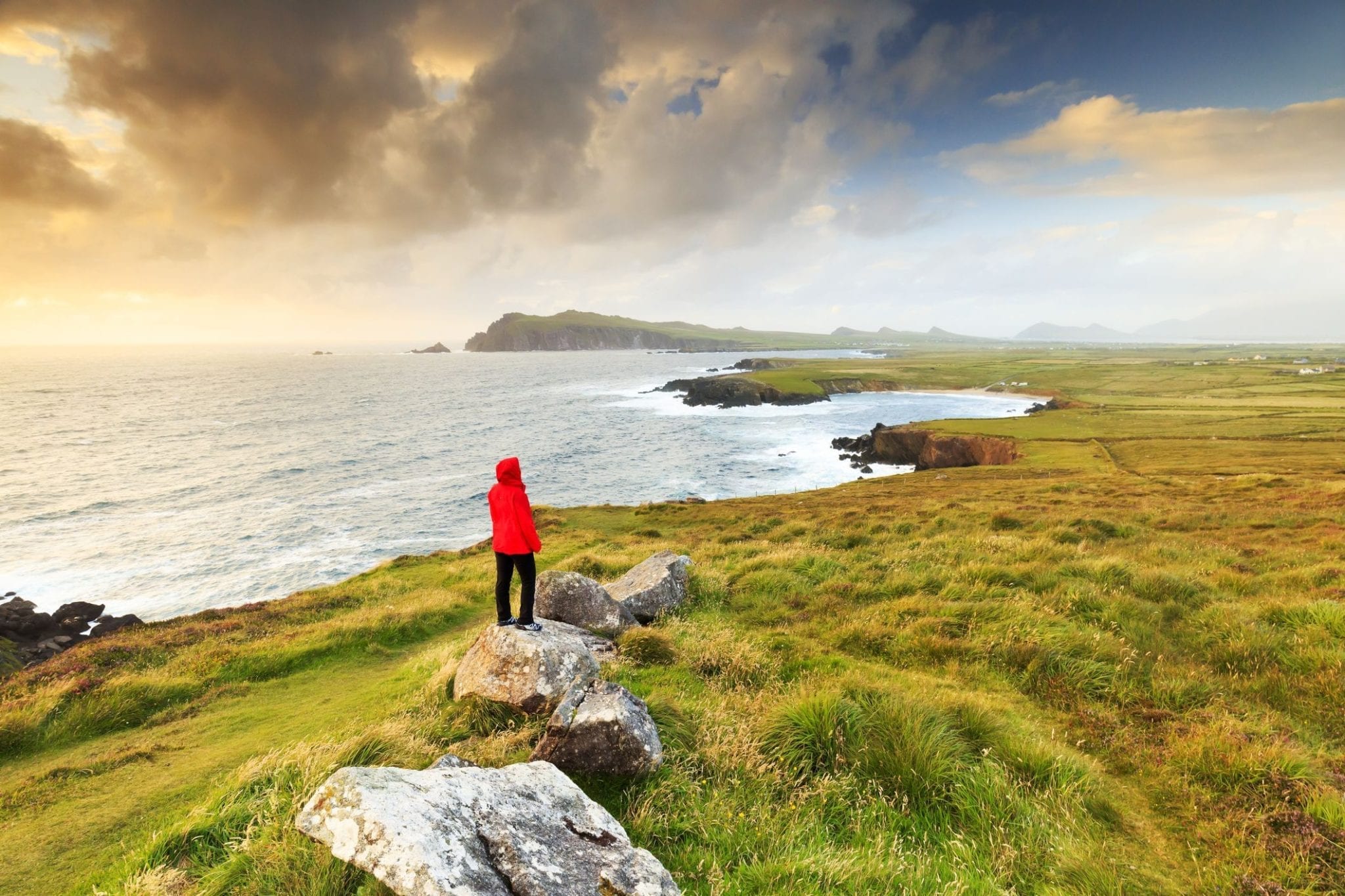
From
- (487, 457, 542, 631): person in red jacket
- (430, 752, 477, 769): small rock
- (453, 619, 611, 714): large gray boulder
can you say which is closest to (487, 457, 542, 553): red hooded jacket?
(487, 457, 542, 631): person in red jacket

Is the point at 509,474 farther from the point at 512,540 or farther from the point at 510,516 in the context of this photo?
the point at 512,540

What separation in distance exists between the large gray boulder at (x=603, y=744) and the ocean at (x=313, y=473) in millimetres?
37298

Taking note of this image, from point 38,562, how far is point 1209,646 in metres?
64.2

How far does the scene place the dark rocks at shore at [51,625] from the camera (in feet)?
85.6

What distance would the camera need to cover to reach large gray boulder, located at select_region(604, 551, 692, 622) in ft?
46.5

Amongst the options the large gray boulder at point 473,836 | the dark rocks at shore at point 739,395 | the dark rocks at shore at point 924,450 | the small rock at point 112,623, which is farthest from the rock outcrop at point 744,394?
the large gray boulder at point 473,836

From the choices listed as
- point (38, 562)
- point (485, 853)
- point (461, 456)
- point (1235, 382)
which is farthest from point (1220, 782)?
point (1235, 382)

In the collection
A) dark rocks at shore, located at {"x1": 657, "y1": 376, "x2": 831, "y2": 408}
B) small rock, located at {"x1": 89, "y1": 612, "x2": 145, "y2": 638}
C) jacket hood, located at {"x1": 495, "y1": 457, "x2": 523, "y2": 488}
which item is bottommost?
small rock, located at {"x1": 89, "y1": 612, "x2": 145, "y2": 638}

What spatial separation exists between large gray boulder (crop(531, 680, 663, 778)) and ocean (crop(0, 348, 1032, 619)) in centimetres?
3730

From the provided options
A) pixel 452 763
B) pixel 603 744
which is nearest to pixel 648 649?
pixel 603 744

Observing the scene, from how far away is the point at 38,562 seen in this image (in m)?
40.6

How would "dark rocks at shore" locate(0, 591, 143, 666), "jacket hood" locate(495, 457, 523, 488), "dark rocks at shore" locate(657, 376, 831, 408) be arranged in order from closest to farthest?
"jacket hood" locate(495, 457, 523, 488) < "dark rocks at shore" locate(0, 591, 143, 666) < "dark rocks at shore" locate(657, 376, 831, 408)

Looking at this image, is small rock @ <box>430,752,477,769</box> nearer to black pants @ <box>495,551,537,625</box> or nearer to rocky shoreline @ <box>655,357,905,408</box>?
black pants @ <box>495,551,537,625</box>

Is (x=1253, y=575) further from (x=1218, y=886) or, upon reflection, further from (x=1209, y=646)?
(x=1218, y=886)
